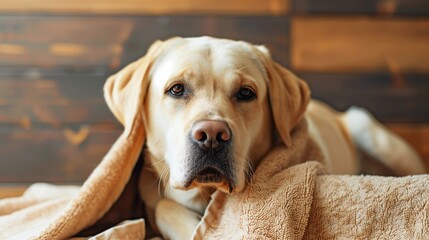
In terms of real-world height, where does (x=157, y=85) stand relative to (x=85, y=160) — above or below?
above

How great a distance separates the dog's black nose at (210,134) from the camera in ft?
4.49

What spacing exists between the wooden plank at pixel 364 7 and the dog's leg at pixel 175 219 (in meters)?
1.36

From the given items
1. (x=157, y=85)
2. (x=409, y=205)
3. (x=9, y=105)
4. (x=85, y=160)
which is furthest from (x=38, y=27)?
(x=409, y=205)

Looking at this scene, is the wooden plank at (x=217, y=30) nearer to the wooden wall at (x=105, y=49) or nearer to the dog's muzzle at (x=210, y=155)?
the wooden wall at (x=105, y=49)

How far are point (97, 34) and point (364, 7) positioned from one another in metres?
1.29

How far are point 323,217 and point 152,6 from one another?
1577mm

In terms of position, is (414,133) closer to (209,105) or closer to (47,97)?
(209,105)

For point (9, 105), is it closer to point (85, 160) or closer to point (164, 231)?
point (85, 160)

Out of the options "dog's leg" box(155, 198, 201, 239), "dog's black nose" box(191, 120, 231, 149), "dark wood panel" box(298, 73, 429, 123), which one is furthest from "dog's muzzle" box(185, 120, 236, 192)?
"dark wood panel" box(298, 73, 429, 123)

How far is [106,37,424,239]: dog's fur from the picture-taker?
1429mm

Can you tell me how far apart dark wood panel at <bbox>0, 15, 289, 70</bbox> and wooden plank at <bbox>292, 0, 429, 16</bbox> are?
0.12m

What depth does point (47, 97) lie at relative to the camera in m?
2.62

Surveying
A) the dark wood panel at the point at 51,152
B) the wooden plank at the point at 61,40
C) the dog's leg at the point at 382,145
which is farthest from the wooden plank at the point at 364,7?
the dark wood panel at the point at 51,152

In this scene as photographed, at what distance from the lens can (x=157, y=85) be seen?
5.34ft
